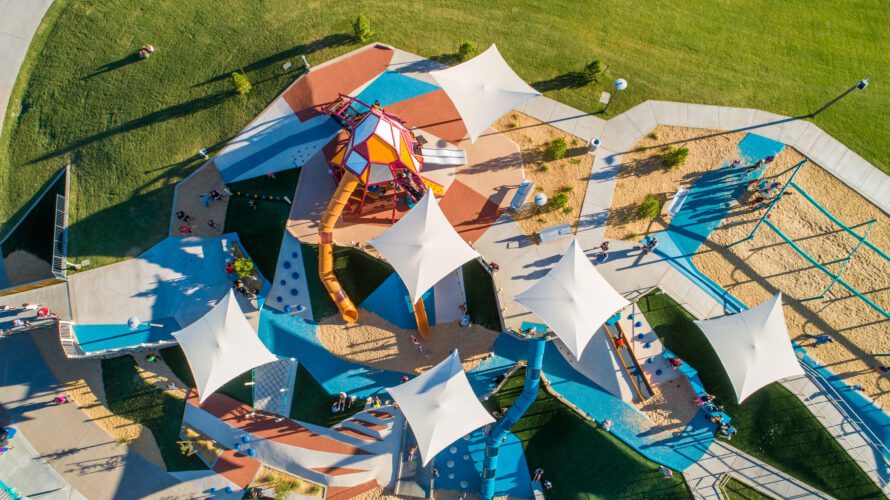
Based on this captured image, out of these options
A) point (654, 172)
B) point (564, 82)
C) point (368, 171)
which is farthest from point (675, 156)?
point (368, 171)

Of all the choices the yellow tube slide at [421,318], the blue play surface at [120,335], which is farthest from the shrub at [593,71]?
the blue play surface at [120,335]

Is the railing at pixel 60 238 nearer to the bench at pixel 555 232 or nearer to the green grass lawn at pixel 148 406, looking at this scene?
the green grass lawn at pixel 148 406

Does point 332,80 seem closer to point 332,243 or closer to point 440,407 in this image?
point 332,243

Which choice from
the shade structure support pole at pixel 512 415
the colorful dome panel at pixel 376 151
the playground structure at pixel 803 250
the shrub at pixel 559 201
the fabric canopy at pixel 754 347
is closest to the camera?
the fabric canopy at pixel 754 347

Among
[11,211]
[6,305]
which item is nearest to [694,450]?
[6,305]

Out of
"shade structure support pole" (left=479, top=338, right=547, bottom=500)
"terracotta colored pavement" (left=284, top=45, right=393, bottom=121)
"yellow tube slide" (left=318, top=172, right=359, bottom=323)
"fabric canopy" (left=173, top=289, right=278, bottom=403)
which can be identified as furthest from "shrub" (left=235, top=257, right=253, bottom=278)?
"shade structure support pole" (left=479, top=338, right=547, bottom=500)

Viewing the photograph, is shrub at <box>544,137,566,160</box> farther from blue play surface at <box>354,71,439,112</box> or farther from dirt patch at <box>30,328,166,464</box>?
dirt patch at <box>30,328,166,464</box>
